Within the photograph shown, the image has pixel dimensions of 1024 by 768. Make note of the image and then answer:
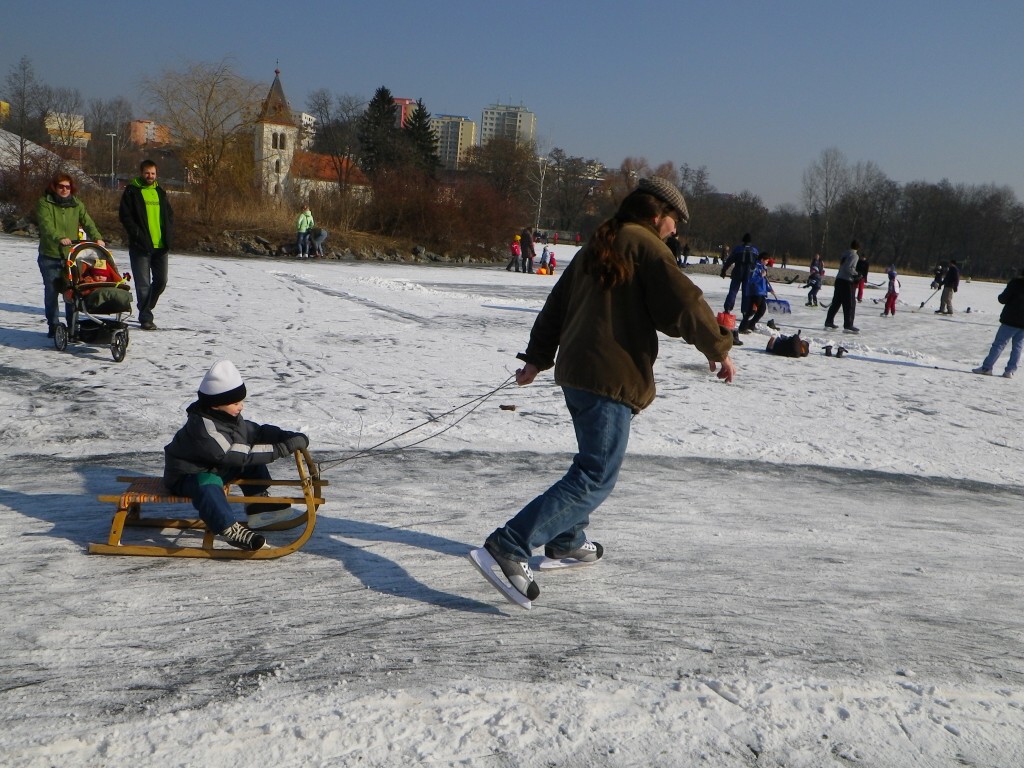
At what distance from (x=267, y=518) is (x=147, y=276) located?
255 inches

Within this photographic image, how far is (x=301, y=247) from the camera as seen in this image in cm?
2859

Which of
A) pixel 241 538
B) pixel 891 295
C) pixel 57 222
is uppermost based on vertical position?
pixel 57 222

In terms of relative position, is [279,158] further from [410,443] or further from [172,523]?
[172,523]

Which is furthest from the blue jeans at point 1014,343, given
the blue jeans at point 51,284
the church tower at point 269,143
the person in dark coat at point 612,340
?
the church tower at point 269,143

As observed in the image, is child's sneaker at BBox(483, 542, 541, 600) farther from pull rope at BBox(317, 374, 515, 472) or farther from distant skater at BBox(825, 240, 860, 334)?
distant skater at BBox(825, 240, 860, 334)

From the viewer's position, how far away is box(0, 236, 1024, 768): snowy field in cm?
268

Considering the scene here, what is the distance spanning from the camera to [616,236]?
3.30 m

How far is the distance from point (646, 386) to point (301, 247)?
2665 cm

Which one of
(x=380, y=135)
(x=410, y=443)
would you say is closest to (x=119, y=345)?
(x=410, y=443)

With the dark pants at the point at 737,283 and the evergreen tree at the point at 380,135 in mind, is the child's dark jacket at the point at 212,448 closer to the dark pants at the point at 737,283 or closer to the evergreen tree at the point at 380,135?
the dark pants at the point at 737,283

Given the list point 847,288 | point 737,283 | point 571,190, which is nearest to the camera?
point 737,283

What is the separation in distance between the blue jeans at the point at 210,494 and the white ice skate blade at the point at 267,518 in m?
0.26

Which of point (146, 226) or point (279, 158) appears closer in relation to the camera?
point (146, 226)

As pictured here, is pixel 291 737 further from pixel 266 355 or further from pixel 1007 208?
pixel 1007 208
